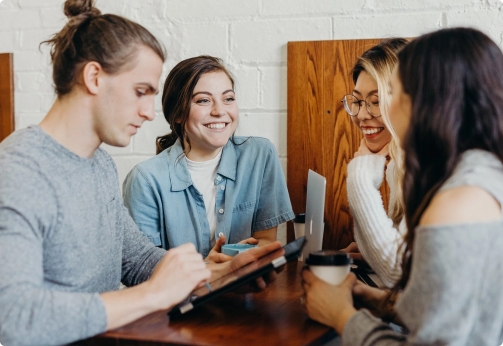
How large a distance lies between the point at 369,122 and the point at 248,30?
62cm

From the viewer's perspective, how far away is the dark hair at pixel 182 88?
5.49 ft

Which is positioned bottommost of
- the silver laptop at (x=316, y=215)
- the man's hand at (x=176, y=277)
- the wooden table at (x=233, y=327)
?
the wooden table at (x=233, y=327)

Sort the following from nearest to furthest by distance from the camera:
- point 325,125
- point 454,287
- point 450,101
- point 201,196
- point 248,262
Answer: point 454,287 < point 450,101 < point 248,262 < point 201,196 < point 325,125

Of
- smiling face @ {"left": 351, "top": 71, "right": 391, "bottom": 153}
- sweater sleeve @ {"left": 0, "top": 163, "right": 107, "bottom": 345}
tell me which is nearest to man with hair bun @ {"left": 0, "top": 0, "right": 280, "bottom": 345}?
sweater sleeve @ {"left": 0, "top": 163, "right": 107, "bottom": 345}

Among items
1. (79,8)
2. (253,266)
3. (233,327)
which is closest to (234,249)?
(253,266)

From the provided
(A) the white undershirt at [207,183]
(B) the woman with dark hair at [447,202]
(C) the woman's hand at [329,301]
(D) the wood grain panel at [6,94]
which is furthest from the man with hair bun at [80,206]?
(D) the wood grain panel at [6,94]

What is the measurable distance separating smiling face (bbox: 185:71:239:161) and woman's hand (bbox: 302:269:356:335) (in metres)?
0.81

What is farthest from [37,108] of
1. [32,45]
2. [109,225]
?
[109,225]

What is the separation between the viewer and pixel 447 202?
72 centimetres

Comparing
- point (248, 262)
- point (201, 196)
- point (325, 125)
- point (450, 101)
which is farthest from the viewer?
point (325, 125)

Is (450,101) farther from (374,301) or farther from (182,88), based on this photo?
(182,88)

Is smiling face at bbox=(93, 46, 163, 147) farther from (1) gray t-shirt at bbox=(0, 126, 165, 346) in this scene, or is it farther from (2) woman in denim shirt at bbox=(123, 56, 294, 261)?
(2) woman in denim shirt at bbox=(123, 56, 294, 261)

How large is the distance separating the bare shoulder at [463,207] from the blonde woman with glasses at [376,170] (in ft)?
1.41

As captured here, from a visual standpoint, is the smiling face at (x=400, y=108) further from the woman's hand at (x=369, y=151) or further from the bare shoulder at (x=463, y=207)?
the woman's hand at (x=369, y=151)
